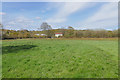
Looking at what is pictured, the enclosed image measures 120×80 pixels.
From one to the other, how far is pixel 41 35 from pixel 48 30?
537cm

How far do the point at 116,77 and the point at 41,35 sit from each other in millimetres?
51294

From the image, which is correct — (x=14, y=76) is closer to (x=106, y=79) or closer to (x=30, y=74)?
(x=30, y=74)

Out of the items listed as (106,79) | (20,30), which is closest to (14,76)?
(106,79)

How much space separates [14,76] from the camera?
3820 mm

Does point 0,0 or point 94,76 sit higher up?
point 0,0

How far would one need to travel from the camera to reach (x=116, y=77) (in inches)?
161

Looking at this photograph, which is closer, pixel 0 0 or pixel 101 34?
pixel 0 0

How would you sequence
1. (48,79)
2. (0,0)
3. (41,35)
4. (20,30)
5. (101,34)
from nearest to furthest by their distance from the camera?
(48,79), (0,0), (101,34), (41,35), (20,30)

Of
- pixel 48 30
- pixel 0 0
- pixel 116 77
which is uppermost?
pixel 48 30

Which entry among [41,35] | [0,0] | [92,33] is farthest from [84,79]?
[41,35]

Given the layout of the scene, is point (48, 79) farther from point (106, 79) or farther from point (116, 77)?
point (116, 77)

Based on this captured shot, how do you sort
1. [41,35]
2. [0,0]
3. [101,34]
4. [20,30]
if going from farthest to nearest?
[20,30] → [41,35] → [101,34] → [0,0]

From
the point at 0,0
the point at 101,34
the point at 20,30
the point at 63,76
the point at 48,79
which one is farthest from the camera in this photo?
the point at 20,30

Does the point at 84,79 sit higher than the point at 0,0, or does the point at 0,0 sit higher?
the point at 0,0
